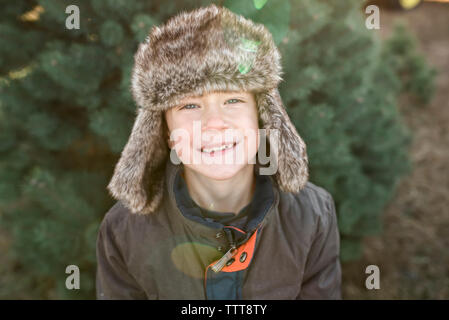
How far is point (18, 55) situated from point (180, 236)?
142cm

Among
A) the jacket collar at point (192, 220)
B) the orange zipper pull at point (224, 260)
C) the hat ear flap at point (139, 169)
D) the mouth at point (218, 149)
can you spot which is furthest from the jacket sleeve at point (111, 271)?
the mouth at point (218, 149)

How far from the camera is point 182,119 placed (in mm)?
1362

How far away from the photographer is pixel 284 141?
1.52 metres

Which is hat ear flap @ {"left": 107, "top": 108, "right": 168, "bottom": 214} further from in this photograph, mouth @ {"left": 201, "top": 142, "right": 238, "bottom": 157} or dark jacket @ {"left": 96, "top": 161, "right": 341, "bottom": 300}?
mouth @ {"left": 201, "top": 142, "right": 238, "bottom": 157}

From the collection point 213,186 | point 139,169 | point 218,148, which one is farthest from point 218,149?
point 139,169

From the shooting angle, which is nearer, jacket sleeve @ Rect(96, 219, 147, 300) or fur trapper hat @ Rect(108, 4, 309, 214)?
fur trapper hat @ Rect(108, 4, 309, 214)

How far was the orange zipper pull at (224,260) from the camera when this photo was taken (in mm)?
1377

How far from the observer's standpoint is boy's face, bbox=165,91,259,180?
1326 millimetres

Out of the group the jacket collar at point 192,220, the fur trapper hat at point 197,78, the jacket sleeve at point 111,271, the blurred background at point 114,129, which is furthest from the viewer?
the blurred background at point 114,129

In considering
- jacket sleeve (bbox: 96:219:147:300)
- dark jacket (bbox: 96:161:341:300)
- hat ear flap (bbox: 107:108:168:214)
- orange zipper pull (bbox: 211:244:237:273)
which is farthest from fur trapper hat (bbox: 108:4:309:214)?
orange zipper pull (bbox: 211:244:237:273)

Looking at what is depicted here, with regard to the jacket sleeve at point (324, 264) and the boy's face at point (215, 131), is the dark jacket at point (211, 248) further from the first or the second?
the boy's face at point (215, 131)

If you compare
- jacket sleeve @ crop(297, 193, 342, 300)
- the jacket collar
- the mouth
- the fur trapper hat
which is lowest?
→ jacket sleeve @ crop(297, 193, 342, 300)

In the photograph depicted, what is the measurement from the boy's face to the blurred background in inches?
20.5

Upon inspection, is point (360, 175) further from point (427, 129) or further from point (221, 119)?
point (427, 129)
